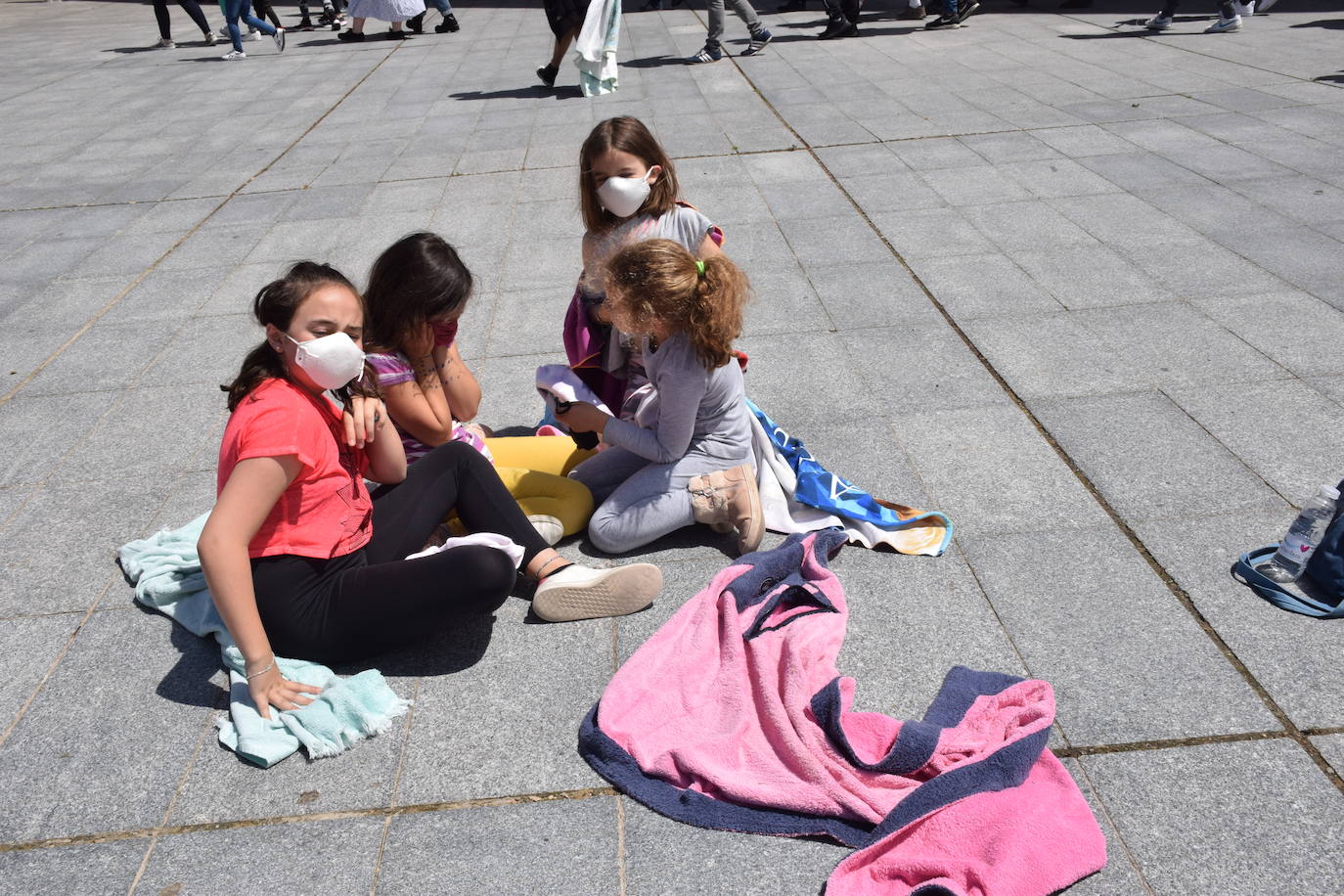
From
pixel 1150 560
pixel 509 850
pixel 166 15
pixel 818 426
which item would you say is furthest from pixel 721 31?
pixel 509 850

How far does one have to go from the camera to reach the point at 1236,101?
8539mm

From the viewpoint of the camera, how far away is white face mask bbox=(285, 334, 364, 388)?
265cm

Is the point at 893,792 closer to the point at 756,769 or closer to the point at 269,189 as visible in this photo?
the point at 756,769

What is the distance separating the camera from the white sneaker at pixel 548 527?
3338 millimetres

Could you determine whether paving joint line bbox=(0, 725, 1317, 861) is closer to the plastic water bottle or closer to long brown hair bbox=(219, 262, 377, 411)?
the plastic water bottle

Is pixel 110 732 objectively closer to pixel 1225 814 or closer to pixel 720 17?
pixel 1225 814

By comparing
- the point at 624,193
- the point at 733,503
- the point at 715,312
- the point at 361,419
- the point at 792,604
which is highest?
the point at 624,193

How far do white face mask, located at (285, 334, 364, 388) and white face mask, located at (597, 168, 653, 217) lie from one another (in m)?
1.46

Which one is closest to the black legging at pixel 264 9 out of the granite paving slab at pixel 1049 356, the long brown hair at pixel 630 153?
the long brown hair at pixel 630 153

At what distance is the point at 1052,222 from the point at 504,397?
365cm

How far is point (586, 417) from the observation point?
343 centimetres

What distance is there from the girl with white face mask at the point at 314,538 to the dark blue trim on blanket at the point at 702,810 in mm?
580

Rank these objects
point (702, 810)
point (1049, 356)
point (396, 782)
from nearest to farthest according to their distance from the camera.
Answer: point (702, 810) < point (396, 782) < point (1049, 356)

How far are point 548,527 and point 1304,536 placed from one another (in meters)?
2.27
